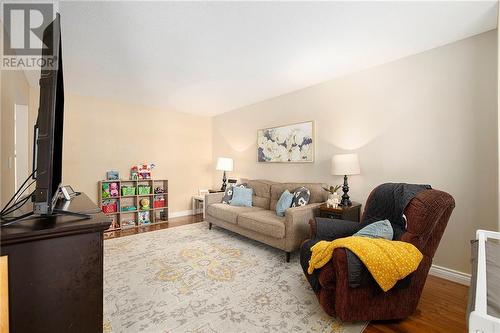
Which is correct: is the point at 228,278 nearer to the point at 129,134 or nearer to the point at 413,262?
the point at 413,262

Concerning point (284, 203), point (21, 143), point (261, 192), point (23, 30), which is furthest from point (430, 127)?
point (21, 143)

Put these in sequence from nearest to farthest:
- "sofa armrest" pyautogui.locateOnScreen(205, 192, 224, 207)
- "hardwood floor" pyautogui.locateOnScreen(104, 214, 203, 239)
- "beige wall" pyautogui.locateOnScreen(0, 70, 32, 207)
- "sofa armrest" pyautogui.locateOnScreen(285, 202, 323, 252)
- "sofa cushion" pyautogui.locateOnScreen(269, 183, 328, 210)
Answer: "beige wall" pyautogui.locateOnScreen(0, 70, 32, 207) → "sofa armrest" pyautogui.locateOnScreen(285, 202, 323, 252) → "sofa cushion" pyautogui.locateOnScreen(269, 183, 328, 210) → "hardwood floor" pyautogui.locateOnScreen(104, 214, 203, 239) → "sofa armrest" pyautogui.locateOnScreen(205, 192, 224, 207)

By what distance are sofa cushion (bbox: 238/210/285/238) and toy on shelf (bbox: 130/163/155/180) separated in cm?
238

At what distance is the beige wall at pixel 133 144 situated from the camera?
156 inches

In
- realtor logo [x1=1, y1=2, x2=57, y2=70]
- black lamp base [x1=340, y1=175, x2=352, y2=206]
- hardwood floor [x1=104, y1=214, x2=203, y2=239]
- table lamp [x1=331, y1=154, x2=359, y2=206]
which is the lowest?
hardwood floor [x1=104, y1=214, x2=203, y2=239]

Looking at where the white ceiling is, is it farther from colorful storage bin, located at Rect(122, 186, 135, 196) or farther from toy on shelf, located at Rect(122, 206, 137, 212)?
toy on shelf, located at Rect(122, 206, 137, 212)

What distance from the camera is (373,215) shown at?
2221mm

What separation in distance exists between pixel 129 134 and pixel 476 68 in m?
5.07

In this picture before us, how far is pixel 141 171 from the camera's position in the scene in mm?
4562

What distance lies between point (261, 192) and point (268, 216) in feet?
2.91

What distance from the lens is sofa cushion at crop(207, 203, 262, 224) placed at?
11.3 ft

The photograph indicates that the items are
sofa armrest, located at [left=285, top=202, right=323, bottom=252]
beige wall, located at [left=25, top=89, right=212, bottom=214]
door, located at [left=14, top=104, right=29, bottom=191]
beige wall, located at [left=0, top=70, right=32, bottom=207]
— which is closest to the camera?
beige wall, located at [left=0, top=70, right=32, bottom=207]

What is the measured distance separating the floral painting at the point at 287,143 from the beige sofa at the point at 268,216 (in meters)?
0.46

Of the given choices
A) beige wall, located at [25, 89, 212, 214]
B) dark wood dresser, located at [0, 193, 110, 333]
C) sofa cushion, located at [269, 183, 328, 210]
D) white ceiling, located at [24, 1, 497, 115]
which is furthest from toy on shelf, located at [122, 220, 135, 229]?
dark wood dresser, located at [0, 193, 110, 333]
